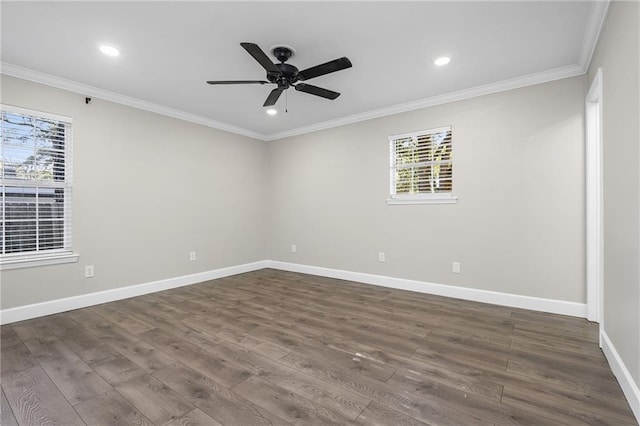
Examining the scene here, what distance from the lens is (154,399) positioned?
5.74 feet

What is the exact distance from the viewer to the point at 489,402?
170 cm

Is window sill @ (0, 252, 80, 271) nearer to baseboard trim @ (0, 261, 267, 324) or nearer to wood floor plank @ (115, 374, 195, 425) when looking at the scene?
baseboard trim @ (0, 261, 267, 324)

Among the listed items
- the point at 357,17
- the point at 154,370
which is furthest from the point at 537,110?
the point at 154,370

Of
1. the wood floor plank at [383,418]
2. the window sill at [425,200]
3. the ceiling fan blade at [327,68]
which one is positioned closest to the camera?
the wood floor plank at [383,418]

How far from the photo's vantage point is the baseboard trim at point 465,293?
3.10 m

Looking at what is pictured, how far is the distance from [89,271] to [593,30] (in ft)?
18.1

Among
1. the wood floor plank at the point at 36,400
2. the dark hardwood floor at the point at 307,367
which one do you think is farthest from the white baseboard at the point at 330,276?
the wood floor plank at the point at 36,400

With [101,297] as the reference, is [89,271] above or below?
above

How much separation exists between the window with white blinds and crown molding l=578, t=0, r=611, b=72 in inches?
200

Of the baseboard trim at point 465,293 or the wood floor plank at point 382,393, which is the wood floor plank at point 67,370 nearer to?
the wood floor plank at point 382,393

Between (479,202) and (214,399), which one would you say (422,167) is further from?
(214,399)

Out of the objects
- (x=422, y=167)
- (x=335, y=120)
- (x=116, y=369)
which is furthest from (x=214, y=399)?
(x=335, y=120)

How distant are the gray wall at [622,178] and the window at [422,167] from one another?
1.71 metres

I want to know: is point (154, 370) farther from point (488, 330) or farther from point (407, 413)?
point (488, 330)
